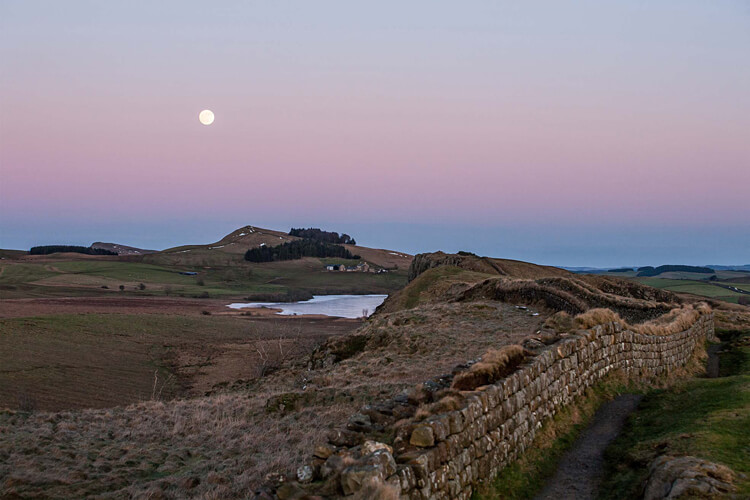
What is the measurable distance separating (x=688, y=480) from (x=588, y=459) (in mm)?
2701

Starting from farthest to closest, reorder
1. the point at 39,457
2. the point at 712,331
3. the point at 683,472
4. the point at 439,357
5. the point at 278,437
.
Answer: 1. the point at 712,331
2. the point at 439,357
3. the point at 278,437
4. the point at 39,457
5. the point at 683,472

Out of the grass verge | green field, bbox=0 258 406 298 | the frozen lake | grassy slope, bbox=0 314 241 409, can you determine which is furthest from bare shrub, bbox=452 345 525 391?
green field, bbox=0 258 406 298

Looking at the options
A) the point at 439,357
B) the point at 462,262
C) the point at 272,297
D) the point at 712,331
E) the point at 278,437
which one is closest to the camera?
the point at 278,437

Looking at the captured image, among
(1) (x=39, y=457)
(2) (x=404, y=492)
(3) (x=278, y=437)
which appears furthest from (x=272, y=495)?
(1) (x=39, y=457)

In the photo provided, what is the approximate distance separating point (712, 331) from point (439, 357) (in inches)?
562

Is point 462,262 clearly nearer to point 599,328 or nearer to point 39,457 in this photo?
point 599,328

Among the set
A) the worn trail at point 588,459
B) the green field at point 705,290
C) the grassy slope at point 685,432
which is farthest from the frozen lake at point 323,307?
the worn trail at point 588,459

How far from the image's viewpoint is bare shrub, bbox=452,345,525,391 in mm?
8594

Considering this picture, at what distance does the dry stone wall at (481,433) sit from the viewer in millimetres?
5934

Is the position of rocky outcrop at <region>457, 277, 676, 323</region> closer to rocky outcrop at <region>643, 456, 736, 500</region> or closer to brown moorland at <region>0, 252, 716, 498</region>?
brown moorland at <region>0, 252, 716, 498</region>

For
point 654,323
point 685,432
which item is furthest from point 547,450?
point 654,323

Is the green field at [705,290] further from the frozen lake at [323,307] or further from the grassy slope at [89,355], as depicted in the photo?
the grassy slope at [89,355]

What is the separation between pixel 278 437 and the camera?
446 inches

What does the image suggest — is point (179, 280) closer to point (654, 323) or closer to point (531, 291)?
point (531, 291)
